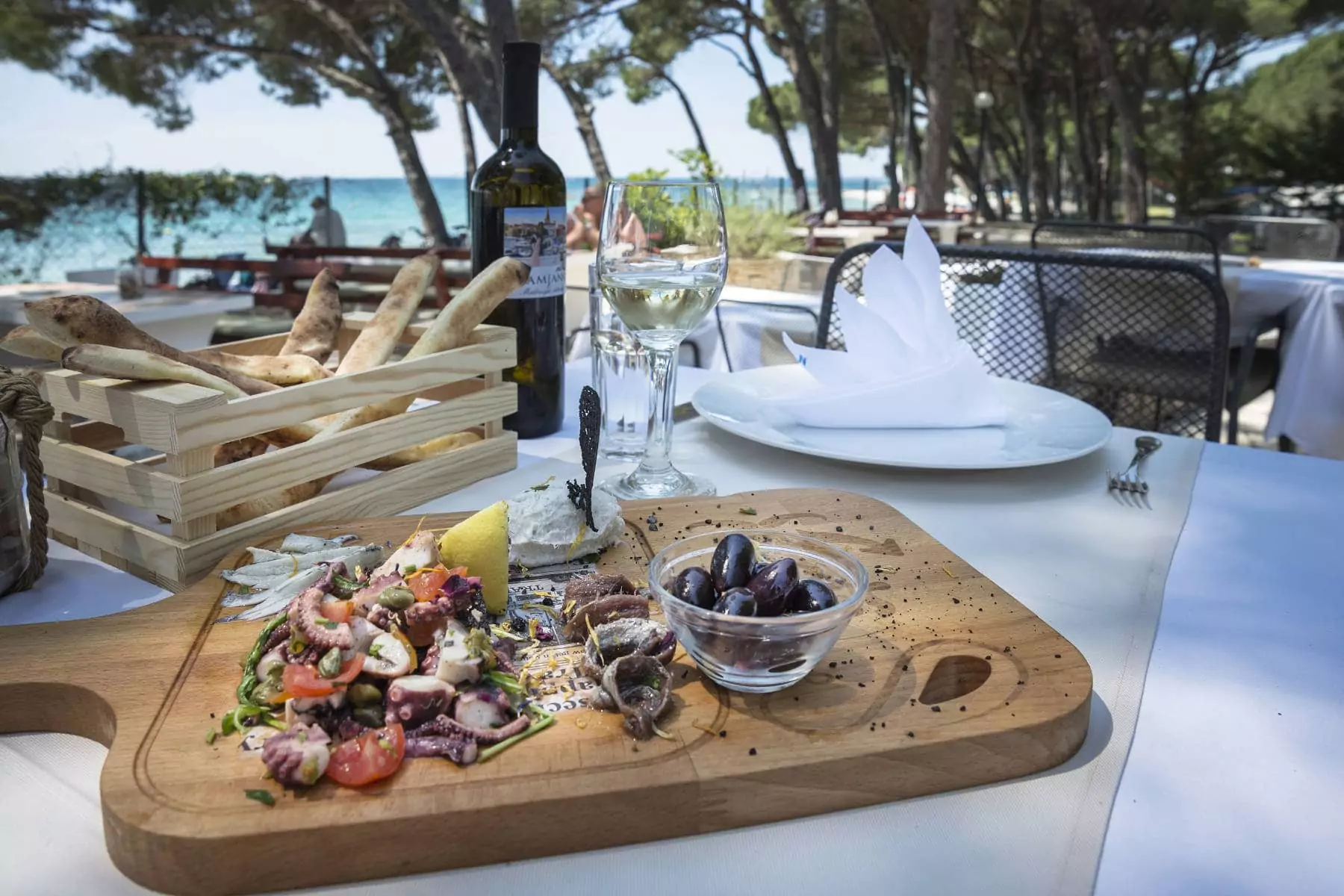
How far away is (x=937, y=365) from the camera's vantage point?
4.31 feet

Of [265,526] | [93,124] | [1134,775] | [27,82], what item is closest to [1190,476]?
[1134,775]

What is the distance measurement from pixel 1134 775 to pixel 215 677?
601 mm

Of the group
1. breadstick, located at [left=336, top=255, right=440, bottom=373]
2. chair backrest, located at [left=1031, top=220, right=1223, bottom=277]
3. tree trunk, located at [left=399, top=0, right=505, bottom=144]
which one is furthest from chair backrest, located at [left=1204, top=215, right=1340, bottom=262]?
breadstick, located at [left=336, top=255, right=440, bottom=373]

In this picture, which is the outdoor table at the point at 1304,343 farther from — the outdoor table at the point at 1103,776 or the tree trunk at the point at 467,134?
the tree trunk at the point at 467,134

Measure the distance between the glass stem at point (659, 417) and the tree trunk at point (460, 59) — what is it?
18.4 feet

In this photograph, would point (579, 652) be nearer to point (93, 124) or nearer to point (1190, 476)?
point (1190, 476)

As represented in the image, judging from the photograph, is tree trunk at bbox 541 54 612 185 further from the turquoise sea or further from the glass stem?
the glass stem

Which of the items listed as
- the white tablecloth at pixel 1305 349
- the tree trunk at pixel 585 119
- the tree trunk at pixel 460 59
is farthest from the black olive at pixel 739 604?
Result: the tree trunk at pixel 585 119

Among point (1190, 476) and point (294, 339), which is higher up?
point (294, 339)

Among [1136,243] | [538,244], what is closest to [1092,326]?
[1136,243]

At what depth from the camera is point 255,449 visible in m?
0.98

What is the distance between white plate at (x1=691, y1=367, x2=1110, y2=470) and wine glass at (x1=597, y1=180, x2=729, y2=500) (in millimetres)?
200

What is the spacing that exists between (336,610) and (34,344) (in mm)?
526

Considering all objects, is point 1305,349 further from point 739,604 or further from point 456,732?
point 456,732
